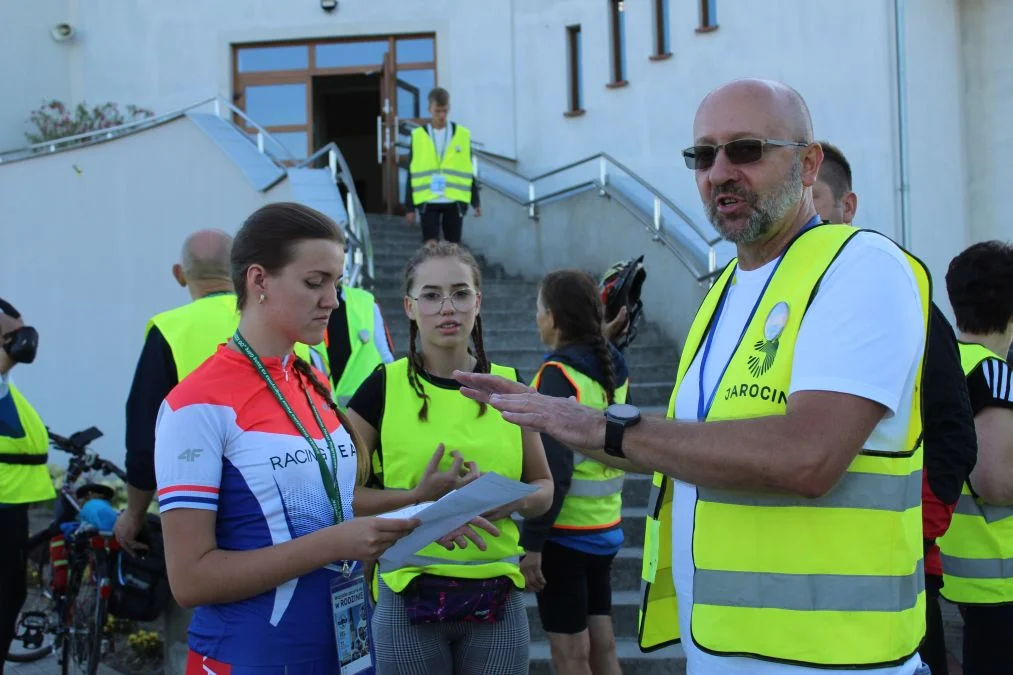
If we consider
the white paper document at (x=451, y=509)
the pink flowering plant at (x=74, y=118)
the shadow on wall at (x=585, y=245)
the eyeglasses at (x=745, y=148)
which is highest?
the pink flowering plant at (x=74, y=118)

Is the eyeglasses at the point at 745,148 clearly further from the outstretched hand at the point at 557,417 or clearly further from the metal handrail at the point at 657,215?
the metal handrail at the point at 657,215

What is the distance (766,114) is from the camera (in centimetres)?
230

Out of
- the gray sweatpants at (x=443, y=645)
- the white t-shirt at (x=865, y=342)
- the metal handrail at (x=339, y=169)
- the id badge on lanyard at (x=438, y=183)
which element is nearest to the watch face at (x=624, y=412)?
the white t-shirt at (x=865, y=342)

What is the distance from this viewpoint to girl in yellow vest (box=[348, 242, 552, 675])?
326 centimetres

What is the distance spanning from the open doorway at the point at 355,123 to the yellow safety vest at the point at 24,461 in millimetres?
11765

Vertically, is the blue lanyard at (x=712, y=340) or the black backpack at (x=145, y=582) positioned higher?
the blue lanyard at (x=712, y=340)

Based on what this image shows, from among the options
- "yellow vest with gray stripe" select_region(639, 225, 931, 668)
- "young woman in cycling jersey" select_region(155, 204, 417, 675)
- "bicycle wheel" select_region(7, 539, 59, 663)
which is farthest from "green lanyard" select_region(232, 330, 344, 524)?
"bicycle wheel" select_region(7, 539, 59, 663)

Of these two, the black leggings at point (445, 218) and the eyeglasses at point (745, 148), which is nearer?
→ the eyeglasses at point (745, 148)

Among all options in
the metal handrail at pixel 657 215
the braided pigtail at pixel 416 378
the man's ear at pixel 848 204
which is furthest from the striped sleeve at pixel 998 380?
the metal handrail at pixel 657 215

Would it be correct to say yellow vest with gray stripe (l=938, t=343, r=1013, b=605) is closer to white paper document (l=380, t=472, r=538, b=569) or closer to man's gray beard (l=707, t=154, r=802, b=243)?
man's gray beard (l=707, t=154, r=802, b=243)

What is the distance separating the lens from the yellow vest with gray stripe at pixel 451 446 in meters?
3.33

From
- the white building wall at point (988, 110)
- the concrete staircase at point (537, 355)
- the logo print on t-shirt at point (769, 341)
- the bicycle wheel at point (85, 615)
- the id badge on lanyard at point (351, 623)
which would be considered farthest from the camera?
the white building wall at point (988, 110)

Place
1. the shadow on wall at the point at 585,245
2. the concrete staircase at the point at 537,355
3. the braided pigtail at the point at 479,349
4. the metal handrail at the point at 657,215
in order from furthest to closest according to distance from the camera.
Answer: the shadow on wall at the point at 585,245 → the metal handrail at the point at 657,215 → the concrete staircase at the point at 537,355 → the braided pigtail at the point at 479,349

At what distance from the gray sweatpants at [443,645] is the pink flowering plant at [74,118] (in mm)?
13103
